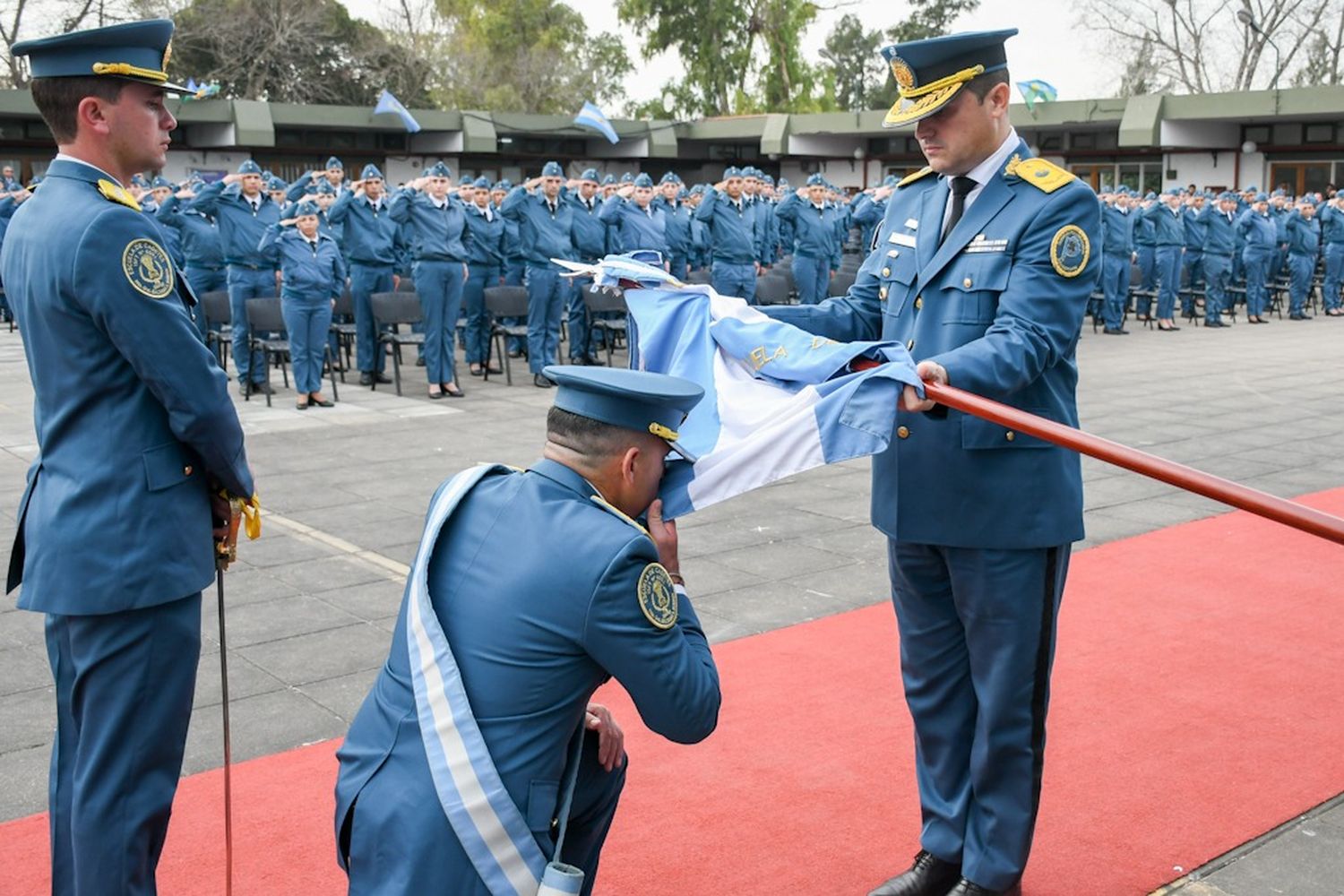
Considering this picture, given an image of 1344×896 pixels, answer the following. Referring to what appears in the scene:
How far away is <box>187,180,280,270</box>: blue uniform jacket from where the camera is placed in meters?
13.1

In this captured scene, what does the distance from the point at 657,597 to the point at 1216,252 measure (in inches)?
832

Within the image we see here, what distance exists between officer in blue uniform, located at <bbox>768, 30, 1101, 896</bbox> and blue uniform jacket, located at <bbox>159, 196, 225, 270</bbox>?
37.5 feet

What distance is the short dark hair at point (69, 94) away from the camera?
2842mm

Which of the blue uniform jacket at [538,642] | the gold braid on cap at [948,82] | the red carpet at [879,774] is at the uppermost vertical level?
the gold braid on cap at [948,82]

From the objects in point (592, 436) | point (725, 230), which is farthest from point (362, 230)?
point (592, 436)

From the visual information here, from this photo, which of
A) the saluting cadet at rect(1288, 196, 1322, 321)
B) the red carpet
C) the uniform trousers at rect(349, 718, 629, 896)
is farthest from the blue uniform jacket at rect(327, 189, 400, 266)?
the saluting cadet at rect(1288, 196, 1322, 321)

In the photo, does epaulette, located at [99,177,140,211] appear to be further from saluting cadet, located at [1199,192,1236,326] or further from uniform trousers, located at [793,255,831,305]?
saluting cadet, located at [1199,192,1236,326]

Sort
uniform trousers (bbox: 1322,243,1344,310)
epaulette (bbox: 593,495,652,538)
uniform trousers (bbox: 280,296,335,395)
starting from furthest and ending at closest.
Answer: uniform trousers (bbox: 1322,243,1344,310)
uniform trousers (bbox: 280,296,335,395)
epaulette (bbox: 593,495,652,538)

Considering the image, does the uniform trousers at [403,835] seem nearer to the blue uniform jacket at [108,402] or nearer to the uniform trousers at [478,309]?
the blue uniform jacket at [108,402]

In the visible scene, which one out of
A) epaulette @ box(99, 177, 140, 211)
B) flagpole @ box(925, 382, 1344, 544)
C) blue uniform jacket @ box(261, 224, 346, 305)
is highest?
epaulette @ box(99, 177, 140, 211)

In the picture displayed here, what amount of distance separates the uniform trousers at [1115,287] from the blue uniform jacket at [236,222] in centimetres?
1170

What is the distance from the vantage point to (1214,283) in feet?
69.7

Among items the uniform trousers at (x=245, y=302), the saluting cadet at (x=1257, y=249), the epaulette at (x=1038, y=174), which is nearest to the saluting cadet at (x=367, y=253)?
the uniform trousers at (x=245, y=302)

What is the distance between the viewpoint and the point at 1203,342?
60.7ft
